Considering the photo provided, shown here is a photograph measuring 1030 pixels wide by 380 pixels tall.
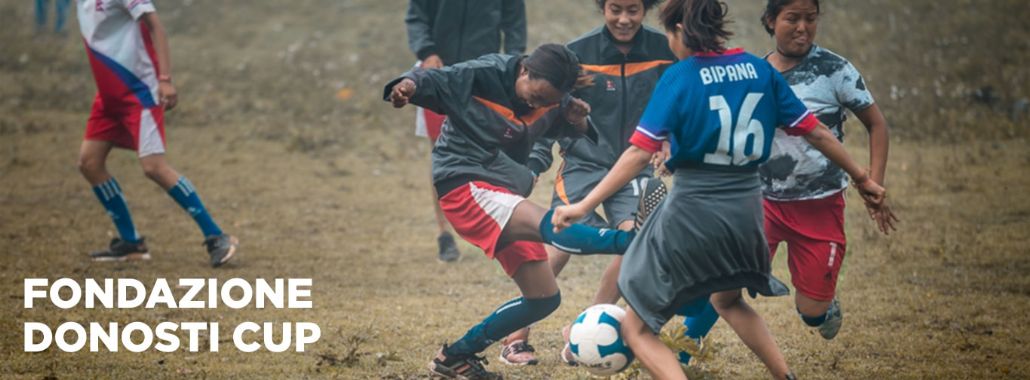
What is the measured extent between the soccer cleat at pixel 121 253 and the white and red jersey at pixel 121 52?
0.96 m

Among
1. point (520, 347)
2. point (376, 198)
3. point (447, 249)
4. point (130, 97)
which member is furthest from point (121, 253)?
point (520, 347)

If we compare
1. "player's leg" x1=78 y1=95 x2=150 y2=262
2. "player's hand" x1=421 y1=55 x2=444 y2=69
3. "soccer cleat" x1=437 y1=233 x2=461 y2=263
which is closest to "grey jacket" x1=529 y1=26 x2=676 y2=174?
"player's hand" x1=421 y1=55 x2=444 y2=69

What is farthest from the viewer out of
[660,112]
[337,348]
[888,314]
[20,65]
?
[20,65]

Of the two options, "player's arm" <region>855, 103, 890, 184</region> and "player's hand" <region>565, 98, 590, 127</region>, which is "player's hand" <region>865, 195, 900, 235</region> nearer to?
"player's arm" <region>855, 103, 890, 184</region>

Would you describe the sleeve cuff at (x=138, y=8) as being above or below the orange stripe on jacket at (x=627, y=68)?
below

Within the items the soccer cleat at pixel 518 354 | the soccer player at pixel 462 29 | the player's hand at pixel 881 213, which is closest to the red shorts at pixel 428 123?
the soccer player at pixel 462 29

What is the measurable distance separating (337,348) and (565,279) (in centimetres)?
215

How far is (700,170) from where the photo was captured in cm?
442

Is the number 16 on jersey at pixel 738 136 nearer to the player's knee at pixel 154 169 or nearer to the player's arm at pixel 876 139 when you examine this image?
the player's arm at pixel 876 139

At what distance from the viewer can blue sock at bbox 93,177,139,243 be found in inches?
326

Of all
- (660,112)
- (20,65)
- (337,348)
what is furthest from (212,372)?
(20,65)

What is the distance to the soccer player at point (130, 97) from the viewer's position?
8031mm

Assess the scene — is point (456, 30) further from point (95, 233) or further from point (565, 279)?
point (95, 233)

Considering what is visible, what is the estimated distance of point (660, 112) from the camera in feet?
14.2
